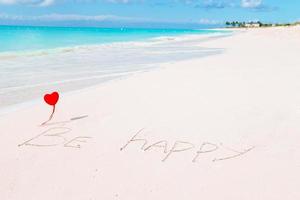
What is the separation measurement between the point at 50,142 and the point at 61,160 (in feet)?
1.72

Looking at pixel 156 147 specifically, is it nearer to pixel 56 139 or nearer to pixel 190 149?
pixel 190 149

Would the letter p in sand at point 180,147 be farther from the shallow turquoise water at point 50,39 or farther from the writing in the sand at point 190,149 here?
the shallow turquoise water at point 50,39

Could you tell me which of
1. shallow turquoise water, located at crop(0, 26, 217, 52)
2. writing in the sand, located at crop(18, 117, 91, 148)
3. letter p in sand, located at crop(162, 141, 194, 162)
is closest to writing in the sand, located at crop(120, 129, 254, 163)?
letter p in sand, located at crop(162, 141, 194, 162)

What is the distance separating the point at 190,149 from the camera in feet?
11.5

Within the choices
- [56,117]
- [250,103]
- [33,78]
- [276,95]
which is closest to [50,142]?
[56,117]

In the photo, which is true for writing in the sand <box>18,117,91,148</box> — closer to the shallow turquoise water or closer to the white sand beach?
the white sand beach

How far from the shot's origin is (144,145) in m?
3.65

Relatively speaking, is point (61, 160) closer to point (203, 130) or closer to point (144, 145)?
point (144, 145)

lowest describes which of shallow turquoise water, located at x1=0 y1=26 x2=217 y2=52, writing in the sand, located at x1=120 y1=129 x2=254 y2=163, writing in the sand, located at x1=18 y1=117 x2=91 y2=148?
shallow turquoise water, located at x1=0 y1=26 x2=217 y2=52

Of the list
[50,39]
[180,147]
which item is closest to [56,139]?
[180,147]

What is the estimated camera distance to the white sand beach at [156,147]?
2.80m

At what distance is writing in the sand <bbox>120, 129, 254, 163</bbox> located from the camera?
132 inches

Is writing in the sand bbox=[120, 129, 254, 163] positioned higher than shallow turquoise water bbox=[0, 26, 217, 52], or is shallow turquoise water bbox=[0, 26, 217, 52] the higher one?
writing in the sand bbox=[120, 129, 254, 163]

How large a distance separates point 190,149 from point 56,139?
135 centimetres
